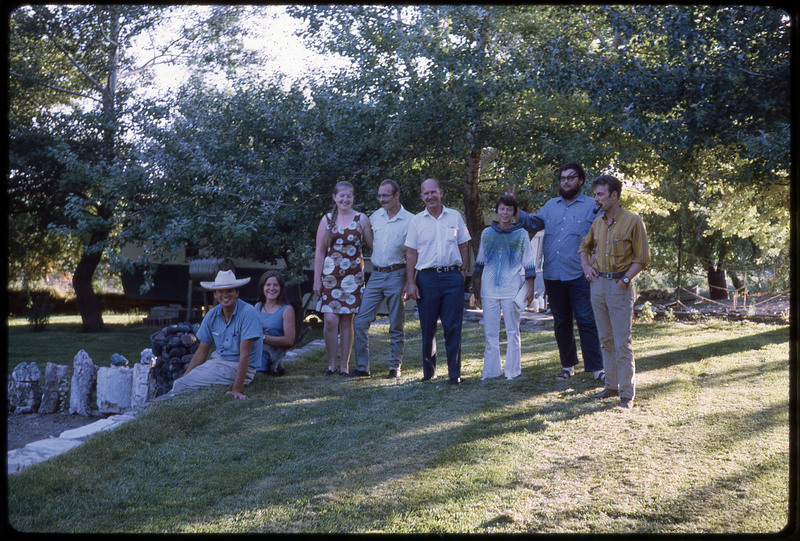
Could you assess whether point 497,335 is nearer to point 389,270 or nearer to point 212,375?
point 389,270

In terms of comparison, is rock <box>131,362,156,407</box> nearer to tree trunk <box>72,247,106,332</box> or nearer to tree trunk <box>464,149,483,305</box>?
tree trunk <box>464,149,483,305</box>

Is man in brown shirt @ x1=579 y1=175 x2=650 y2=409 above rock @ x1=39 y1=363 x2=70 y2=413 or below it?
above

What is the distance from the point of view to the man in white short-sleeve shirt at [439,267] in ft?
21.1

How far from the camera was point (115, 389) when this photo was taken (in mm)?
7281

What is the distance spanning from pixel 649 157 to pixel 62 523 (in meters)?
10.3

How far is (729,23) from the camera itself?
320 inches

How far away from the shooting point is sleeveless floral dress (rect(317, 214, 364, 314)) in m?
7.05

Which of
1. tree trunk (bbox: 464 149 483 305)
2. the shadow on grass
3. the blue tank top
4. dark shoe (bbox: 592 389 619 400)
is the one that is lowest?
the shadow on grass

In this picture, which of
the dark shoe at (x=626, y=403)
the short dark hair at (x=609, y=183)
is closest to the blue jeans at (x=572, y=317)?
the dark shoe at (x=626, y=403)

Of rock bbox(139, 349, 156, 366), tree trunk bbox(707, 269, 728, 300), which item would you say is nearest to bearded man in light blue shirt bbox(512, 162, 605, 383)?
rock bbox(139, 349, 156, 366)

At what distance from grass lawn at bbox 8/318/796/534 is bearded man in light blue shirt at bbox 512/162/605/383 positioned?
0.82 feet

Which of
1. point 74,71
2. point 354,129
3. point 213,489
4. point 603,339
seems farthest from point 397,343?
point 74,71

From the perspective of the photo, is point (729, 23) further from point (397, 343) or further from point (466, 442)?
point (466, 442)

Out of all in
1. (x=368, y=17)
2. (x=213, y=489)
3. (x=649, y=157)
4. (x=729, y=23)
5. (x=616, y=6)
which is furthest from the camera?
(x=368, y=17)
